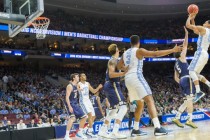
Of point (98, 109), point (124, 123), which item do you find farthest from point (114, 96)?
point (98, 109)

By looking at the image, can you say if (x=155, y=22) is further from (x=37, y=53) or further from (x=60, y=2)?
(x=37, y=53)

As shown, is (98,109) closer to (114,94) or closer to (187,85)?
(187,85)

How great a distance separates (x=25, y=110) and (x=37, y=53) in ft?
34.7

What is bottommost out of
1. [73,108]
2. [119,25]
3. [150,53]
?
[73,108]

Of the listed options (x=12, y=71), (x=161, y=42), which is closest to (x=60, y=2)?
(x=12, y=71)

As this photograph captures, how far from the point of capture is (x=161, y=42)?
3547cm

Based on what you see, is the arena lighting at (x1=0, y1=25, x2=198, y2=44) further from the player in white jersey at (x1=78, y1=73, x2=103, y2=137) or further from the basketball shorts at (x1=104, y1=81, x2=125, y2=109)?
the basketball shorts at (x1=104, y1=81, x2=125, y2=109)

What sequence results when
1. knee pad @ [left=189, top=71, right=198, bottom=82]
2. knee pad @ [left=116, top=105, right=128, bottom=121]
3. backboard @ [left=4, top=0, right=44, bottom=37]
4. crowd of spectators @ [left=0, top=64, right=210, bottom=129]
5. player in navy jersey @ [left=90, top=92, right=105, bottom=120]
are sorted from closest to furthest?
knee pad @ [left=116, top=105, right=128, bottom=121] → knee pad @ [left=189, top=71, right=198, bottom=82] → backboard @ [left=4, top=0, right=44, bottom=37] → player in navy jersey @ [left=90, top=92, right=105, bottom=120] → crowd of spectators @ [left=0, top=64, right=210, bottom=129]

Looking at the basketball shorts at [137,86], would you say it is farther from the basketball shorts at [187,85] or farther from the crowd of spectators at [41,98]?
the crowd of spectators at [41,98]

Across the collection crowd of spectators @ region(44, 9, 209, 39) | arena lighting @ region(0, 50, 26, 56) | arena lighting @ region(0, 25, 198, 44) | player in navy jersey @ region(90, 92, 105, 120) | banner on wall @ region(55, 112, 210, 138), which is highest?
crowd of spectators @ region(44, 9, 209, 39)

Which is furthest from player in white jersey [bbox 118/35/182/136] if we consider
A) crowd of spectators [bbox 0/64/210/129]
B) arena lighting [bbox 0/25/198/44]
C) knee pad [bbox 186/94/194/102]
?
arena lighting [bbox 0/25/198/44]

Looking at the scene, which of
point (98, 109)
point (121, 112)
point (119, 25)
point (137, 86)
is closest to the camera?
point (137, 86)

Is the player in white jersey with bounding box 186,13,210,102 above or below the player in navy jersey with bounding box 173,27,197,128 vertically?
above

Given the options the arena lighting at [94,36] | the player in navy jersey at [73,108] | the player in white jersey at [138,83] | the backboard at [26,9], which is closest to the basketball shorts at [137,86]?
the player in white jersey at [138,83]
